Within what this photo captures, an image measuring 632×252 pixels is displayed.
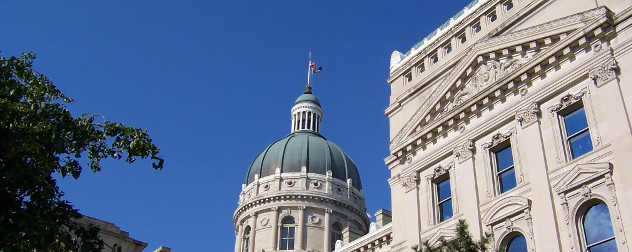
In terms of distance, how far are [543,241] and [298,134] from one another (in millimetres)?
51044

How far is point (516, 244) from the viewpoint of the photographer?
23.2 meters

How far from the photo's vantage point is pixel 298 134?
236 feet

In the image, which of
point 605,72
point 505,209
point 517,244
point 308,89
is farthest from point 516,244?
point 308,89

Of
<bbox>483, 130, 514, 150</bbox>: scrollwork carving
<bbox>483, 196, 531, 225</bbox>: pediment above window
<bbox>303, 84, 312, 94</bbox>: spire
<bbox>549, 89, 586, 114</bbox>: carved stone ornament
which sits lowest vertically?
<bbox>483, 196, 531, 225</bbox>: pediment above window

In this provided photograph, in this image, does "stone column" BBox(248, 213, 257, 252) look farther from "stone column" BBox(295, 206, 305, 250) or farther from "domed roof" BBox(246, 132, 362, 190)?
"domed roof" BBox(246, 132, 362, 190)

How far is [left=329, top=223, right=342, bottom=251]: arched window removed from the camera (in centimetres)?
6148

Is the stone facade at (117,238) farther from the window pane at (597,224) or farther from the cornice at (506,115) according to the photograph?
the window pane at (597,224)

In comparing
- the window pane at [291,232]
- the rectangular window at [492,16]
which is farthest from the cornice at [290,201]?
the rectangular window at [492,16]

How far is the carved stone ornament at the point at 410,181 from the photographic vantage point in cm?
2850

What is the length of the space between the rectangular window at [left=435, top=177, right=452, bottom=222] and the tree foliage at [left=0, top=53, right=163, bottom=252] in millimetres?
13161

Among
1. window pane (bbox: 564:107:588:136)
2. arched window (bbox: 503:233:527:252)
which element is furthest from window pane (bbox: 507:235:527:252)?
window pane (bbox: 564:107:588:136)

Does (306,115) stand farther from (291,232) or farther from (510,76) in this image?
(510,76)

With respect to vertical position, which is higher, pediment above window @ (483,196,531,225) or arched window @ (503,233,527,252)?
pediment above window @ (483,196,531,225)

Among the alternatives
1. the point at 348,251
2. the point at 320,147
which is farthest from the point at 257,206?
the point at 348,251
